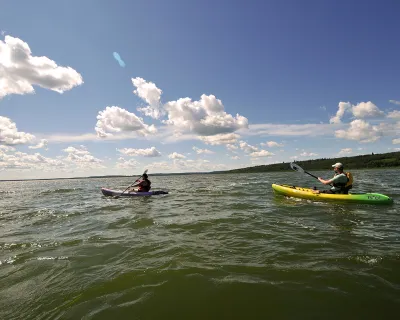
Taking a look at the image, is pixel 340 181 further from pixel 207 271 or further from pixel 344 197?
pixel 207 271

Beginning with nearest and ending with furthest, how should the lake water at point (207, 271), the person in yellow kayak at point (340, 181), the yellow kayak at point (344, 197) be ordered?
the lake water at point (207, 271), the yellow kayak at point (344, 197), the person in yellow kayak at point (340, 181)

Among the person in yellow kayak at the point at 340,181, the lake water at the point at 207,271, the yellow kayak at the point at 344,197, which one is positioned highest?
the person in yellow kayak at the point at 340,181

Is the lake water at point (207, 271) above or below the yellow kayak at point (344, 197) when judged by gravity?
below

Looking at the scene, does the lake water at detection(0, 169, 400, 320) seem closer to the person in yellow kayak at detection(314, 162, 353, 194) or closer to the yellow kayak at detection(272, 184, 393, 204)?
the yellow kayak at detection(272, 184, 393, 204)

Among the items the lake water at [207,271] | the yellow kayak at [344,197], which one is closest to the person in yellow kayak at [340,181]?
Result: the yellow kayak at [344,197]

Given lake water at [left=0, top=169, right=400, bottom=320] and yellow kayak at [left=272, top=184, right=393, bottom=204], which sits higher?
yellow kayak at [left=272, top=184, right=393, bottom=204]

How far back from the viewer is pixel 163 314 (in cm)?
369

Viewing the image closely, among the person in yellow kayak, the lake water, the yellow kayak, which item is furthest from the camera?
the person in yellow kayak

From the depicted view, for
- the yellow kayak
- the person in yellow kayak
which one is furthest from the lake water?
the person in yellow kayak

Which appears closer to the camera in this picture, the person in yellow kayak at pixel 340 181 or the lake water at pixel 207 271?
the lake water at pixel 207 271

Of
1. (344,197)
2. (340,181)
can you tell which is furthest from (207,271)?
(340,181)

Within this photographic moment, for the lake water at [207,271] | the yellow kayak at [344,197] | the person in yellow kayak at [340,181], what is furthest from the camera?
the person in yellow kayak at [340,181]

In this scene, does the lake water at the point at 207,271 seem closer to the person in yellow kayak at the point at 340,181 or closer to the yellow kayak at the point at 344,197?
the yellow kayak at the point at 344,197

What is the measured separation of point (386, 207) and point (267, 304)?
11432 mm
